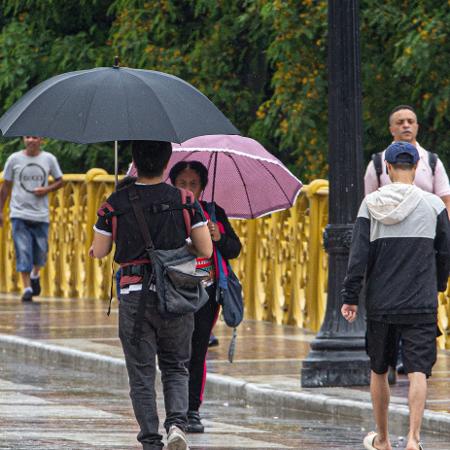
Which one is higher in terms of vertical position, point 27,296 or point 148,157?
point 148,157

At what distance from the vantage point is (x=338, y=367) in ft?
39.1

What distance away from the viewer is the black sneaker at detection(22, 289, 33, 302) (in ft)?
62.2

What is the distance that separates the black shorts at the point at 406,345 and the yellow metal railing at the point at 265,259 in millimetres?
4925

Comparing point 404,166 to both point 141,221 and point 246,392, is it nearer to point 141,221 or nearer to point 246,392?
point 141,221

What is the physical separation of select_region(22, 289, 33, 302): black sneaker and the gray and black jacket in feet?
33.8

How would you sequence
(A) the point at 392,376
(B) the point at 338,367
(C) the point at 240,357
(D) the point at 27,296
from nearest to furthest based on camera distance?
(A) the point at 392,376 < (B) the point at 338,367 < (C) the point at 240,357 < (D) the point at 27,296

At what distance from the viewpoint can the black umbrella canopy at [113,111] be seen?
7.99 metres

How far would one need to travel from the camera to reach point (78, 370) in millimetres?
13992

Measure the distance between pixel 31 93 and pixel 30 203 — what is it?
397 inches

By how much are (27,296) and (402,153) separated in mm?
10496

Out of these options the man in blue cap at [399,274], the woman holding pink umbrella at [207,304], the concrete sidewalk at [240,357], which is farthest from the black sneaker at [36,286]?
the man in blue cap at [399,274]

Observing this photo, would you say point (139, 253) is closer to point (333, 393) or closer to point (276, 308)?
point (333, 393)

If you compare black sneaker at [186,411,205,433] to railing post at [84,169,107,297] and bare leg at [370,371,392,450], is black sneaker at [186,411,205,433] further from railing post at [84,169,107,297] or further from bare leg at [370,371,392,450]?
railing post at [84,169,107,297]

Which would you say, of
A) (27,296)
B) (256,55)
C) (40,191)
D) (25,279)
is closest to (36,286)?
(27,296)
